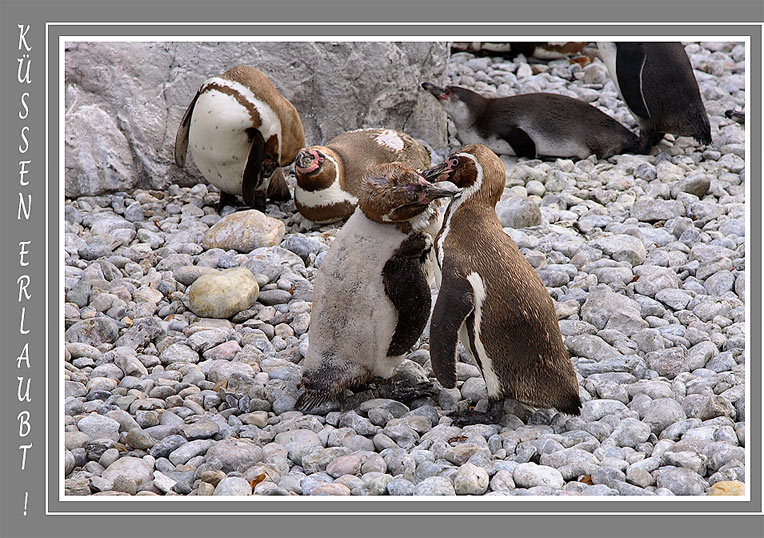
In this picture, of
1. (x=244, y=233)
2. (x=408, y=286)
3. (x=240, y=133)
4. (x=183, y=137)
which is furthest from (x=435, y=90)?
(x=408, y=286)

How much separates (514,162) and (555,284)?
8.19 ft

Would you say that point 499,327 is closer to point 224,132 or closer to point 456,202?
point 456,202

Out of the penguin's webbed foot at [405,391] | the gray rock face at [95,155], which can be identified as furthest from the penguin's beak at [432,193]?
the gray rock face at [95,155]

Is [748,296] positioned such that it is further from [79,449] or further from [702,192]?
[702,192]

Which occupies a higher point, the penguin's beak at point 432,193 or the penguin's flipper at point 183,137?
the penguin's flipper at point 183,137

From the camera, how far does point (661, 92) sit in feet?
23.6

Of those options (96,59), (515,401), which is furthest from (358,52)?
(515,401)

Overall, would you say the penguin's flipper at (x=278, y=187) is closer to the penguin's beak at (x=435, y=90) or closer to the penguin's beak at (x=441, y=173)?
the penguin's beak at (x=435, y=90)

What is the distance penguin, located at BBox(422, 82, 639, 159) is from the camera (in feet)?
23.7

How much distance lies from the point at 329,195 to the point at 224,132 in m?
0.84

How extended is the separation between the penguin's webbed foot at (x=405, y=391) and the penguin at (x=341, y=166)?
2.29 m

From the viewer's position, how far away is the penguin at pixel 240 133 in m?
6.04

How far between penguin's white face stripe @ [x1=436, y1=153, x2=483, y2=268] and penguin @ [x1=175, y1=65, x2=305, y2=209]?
2601mm

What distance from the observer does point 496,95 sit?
8.41 m
